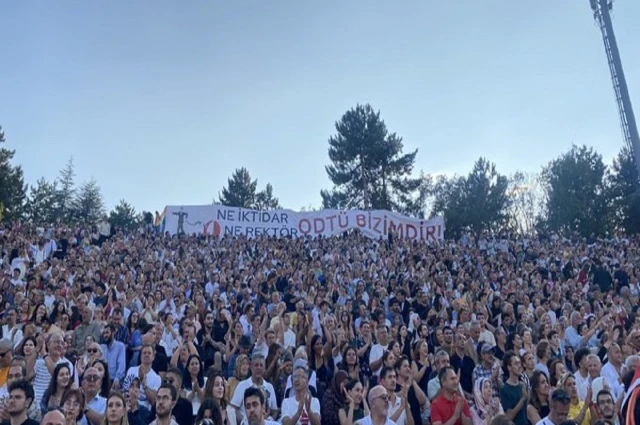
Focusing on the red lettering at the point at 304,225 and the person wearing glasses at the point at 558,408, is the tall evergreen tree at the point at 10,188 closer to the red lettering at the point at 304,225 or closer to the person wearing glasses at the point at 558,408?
the red lettering at the point at 304,225

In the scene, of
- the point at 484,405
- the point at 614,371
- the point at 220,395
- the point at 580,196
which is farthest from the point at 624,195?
the point at 220,395

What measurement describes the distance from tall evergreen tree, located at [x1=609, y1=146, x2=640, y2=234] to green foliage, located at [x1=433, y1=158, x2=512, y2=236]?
25.5ft

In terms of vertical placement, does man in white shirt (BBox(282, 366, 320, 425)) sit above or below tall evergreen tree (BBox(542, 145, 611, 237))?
below

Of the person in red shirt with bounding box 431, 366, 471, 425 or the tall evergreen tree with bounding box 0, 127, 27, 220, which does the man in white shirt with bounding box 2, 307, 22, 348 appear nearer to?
the person in red shirt with bounding box 431, 366, 471, 425

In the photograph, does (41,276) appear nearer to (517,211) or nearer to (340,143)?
(340,143)

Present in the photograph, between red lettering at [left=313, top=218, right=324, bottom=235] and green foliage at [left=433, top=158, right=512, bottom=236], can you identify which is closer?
red lettering at [left=313, top=218, right=324, bottom=235]

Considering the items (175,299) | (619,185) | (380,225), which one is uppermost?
(619,185)

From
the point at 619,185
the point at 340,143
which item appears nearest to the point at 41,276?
the point at 340,143

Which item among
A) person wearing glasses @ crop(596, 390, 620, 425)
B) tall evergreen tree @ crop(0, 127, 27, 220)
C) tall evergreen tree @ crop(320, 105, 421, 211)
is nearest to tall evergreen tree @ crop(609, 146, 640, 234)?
tall evergreen tree @ crop(320, 105, 421, 211)

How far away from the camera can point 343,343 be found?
7582 mm

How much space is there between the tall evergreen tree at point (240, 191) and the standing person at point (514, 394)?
50755 mm

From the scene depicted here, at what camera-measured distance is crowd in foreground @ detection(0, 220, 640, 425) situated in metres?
5.27

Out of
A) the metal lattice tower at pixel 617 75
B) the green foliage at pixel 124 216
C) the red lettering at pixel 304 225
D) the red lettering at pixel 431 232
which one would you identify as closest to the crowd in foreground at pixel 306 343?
the metal lattice tower at pixel 617 75

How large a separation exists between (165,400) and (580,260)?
17.2 meters
